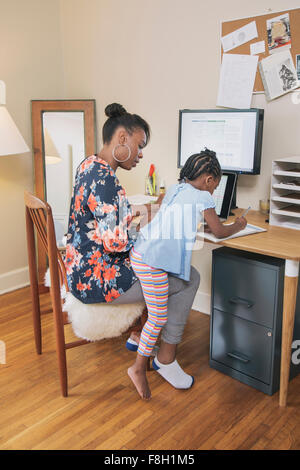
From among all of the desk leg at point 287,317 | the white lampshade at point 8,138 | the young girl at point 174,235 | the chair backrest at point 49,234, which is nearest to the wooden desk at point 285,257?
the desk leg at point 287,317

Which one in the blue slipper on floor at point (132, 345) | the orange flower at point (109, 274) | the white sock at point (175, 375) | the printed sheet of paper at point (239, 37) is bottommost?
the white sock at point (175, 375)

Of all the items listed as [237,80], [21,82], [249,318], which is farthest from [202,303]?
[21,82]

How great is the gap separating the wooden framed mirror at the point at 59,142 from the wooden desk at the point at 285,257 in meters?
1.60

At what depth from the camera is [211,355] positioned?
2.11 meters

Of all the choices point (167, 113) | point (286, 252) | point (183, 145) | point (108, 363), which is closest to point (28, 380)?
point (108, 363)

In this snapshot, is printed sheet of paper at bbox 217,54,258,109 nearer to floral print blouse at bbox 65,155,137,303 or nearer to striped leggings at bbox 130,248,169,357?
floral print blouse at bbox 65,155,137,303

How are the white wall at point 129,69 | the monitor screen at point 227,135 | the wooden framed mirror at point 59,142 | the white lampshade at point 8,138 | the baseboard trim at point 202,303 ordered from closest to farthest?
the monitor screen at point 227,135, the white wall at point 129,69, the white lampshade at point 8,138, the baseboard trim at point 202,303, the wooden framed mirror at point 59,142

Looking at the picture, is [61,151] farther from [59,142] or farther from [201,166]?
[201,166]

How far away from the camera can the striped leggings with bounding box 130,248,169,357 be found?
1742mm

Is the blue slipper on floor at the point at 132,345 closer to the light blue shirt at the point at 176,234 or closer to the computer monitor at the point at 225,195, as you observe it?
the light blue shirt at the point at 176,234

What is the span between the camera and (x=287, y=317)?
1737 millimetres

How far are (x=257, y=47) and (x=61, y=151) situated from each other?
148 centimetres

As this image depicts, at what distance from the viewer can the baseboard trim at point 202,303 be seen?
2707mm

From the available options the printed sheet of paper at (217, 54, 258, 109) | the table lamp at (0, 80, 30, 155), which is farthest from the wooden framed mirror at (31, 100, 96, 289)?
the printed sheet of paper at (217, 54, 258, 109)
